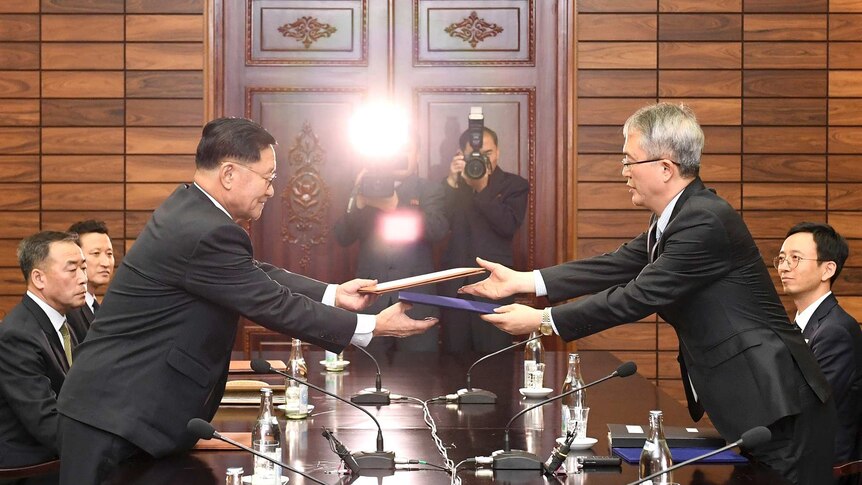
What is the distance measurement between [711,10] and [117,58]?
12.0 ft

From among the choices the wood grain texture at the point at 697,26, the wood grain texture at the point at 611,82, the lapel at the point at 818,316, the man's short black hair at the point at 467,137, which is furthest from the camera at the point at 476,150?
the lapel at the point at 818,316

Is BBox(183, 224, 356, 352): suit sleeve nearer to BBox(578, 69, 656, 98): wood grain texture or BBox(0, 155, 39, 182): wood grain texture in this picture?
BBox(578, 69, 656, 98): wood grain texture

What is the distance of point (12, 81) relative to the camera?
631cm

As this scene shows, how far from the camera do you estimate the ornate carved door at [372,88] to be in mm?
6355

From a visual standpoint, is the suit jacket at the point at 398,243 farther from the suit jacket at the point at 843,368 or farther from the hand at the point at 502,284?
the suit jacket at the point at 843,368

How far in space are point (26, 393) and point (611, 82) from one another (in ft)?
13.5

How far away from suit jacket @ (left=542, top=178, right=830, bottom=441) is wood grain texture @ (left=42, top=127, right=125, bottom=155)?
417 cm

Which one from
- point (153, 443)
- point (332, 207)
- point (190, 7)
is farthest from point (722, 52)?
point (153, 443)

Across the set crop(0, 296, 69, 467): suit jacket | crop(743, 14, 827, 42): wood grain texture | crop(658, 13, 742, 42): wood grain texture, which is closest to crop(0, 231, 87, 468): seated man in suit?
crop(0, 296, 69, 467): suit jacket

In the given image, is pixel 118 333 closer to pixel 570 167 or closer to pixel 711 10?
pixel 570 167

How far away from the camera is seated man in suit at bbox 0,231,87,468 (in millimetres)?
3346

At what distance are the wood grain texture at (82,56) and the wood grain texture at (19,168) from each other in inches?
22.6

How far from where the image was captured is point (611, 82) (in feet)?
20.8

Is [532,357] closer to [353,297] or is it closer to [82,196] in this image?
[353,297]
